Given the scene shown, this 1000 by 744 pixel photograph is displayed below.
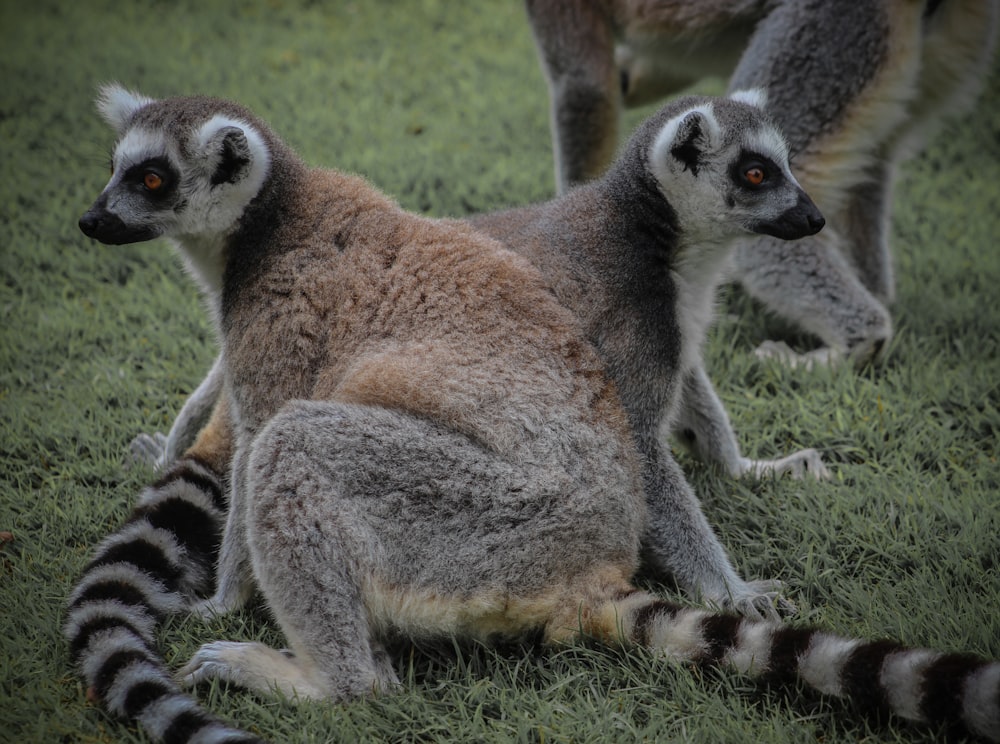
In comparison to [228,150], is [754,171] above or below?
below

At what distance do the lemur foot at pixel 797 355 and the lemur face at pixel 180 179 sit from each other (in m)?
3.12

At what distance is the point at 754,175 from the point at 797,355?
81.2 inches

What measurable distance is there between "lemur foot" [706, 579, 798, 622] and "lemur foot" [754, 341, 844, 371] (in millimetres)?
2082

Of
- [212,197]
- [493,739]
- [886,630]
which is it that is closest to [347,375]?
[212,197]

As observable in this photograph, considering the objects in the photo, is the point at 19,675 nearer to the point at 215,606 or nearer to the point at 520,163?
the point at 215,606

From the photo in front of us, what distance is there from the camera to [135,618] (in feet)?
10.9

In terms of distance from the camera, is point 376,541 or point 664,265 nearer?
point 376,541

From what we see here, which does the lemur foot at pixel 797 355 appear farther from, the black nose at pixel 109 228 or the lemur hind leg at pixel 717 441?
the black nose at pixel 109 228

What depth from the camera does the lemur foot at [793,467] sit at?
4.42m

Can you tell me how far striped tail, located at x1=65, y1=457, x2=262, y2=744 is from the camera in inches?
112

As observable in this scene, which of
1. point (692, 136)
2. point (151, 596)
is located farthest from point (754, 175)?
point (151, 596)

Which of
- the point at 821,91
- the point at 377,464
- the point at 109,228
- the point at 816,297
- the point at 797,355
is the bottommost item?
the point at 797,355

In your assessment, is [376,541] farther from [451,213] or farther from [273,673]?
[451,213]

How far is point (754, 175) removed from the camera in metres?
3.84
